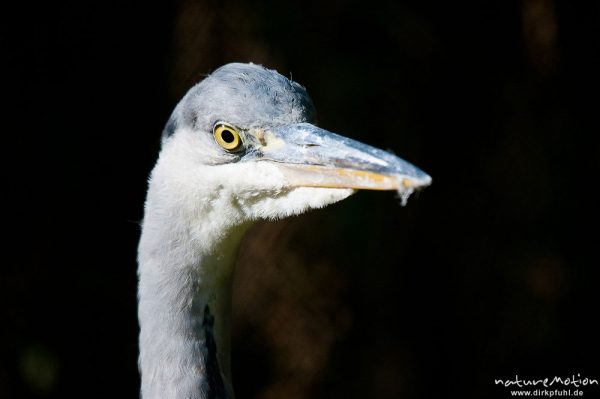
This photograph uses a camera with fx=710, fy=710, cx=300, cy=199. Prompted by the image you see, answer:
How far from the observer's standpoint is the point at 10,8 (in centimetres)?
330

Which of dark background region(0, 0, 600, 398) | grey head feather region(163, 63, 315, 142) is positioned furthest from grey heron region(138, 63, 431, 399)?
dark background region(0, 0, 600, 398)

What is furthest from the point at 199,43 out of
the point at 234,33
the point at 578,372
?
the point at 578,372

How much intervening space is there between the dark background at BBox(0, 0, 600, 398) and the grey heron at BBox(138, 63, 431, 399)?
69.0 inches

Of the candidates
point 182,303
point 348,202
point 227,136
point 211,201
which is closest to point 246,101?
point 227,136

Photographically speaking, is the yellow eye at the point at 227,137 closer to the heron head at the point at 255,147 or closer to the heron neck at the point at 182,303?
the heron head at the point at 255,147

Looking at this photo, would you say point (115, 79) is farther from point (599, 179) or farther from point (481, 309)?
point (599, 179)

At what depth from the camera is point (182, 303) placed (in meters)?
1.83

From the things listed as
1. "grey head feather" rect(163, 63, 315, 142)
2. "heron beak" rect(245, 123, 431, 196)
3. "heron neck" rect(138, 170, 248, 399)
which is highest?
"grey head feather" rect(163, 63, 315, 142)

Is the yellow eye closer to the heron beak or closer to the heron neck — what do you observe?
the heron beak

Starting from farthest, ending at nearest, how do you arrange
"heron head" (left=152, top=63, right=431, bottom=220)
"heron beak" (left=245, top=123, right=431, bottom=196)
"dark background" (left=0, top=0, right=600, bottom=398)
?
Answer: 1. "dark background" (left=0, top=0, right=600, bottom=398)
2. "heron head" (left=152, top=63, right=431, bottom=220)
3. "heron beak" (left=245, top=123, right=431, bottom=196)

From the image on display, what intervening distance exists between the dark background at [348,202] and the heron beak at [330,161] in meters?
1.85

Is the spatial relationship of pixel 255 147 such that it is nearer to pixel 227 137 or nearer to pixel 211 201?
pixel 227 137

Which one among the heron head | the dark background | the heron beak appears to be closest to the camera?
the heron beak

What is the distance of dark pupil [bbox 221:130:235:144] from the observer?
181 centimetres
